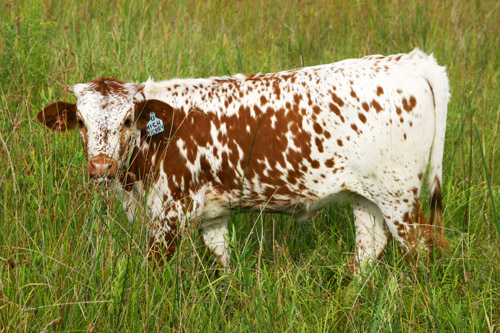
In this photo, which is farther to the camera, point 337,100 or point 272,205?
point 272,205

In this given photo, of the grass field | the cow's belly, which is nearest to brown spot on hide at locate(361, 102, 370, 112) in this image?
the cow's belly

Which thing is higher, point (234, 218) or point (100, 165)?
point (100, 165)

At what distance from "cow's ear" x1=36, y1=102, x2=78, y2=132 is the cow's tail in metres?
2.33

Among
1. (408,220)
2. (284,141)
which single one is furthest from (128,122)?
(408,220)

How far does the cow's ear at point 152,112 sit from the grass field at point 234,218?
0.47m

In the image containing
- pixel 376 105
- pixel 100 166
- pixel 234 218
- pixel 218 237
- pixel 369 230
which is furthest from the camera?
pixel 234 218

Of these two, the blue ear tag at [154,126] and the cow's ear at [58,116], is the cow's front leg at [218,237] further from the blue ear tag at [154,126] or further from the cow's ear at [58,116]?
the cow's ear at [58,116]

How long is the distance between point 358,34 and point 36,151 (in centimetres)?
405

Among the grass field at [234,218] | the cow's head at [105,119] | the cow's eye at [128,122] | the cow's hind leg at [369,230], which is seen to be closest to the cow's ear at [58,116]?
the cow's head at [105,119]

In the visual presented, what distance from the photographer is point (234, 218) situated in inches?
202

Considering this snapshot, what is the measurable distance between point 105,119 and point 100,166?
34 centimetres

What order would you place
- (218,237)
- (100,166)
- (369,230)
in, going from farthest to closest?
(218,237) → (369,230) → (100,166)

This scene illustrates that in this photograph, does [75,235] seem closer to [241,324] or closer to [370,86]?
[241,324]

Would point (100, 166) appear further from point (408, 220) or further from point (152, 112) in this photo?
point (408, 220)
